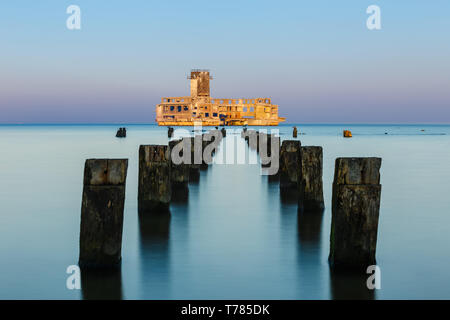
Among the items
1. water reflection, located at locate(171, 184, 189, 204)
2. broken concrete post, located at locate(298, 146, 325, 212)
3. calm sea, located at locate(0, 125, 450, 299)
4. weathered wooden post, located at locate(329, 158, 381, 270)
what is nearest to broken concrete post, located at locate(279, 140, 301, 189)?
calm sea, located at locate(0, 125, 450, 299)

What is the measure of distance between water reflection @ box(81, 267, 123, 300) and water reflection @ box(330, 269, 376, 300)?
1.87 m

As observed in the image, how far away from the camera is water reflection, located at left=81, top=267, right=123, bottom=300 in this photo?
4.22 m

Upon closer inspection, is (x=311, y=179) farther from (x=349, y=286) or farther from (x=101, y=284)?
(x=101, y=284)

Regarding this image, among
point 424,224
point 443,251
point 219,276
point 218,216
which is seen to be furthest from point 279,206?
point 219,276

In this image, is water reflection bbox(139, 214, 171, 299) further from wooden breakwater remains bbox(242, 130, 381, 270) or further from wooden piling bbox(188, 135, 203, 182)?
wooden piling bbox(188, 135, 203, 182)

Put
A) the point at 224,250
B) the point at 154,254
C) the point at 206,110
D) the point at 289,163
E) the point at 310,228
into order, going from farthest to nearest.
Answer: the point at 206,110
the point at 289,163
the point at 310,228
the point at 224,250
the point at 154,254

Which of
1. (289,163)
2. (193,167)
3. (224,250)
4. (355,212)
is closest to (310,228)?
(224,250)

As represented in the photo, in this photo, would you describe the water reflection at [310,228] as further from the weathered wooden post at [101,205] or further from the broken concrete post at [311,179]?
the weathered wooden post at [101,205]

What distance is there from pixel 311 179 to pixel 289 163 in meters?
3.20

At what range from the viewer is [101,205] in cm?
435

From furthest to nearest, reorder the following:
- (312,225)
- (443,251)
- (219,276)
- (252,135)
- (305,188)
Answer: (252,135)
(305,188)
(312,225)
(443,251)
(219,276)

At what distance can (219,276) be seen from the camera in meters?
4.86
